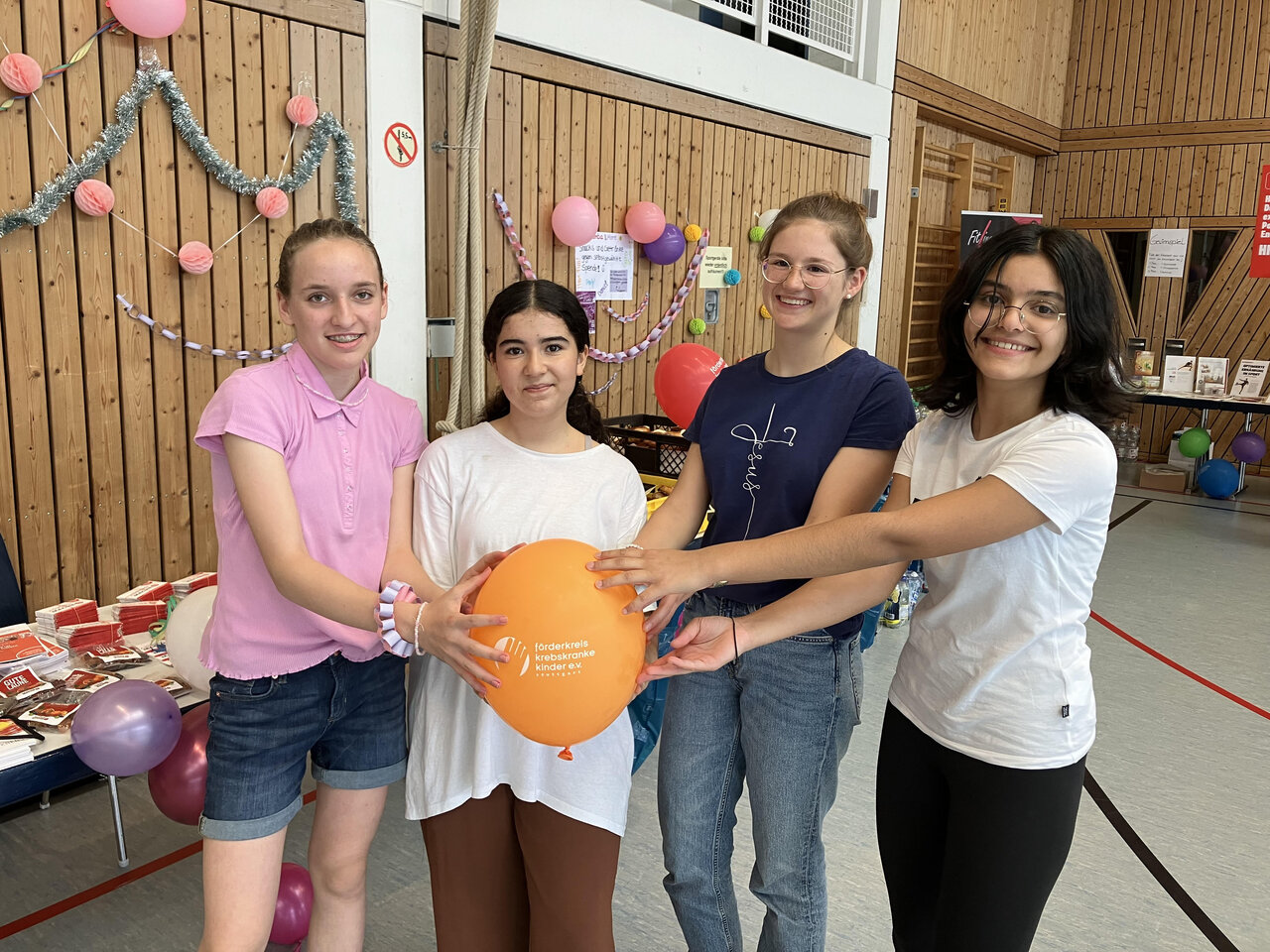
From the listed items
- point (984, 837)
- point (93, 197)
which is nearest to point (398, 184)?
point (93, 197)

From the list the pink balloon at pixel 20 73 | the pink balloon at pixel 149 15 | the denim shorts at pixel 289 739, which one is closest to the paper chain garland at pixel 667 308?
the pink balloon at pixel 149 15

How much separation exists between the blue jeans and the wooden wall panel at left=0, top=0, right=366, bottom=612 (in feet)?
9.18

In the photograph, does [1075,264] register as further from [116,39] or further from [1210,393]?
[1210,393]

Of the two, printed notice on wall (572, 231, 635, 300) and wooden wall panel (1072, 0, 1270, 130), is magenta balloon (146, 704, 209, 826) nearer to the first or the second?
printed notice on wall (572, 231, 635, 300)

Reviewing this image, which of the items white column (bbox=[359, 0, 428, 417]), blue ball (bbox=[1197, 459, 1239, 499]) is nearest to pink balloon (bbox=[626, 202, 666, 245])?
white column (bbox=[359, 0, 428, 417])

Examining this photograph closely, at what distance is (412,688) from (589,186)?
4.34 meters

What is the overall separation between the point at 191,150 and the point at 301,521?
273cm

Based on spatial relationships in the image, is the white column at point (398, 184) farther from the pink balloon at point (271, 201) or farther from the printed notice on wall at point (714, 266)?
the printed notice on wall at point (714, 266)

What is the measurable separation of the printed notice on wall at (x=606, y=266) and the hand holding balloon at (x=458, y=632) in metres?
4.21

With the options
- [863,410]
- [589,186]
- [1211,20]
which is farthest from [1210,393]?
[863,410]

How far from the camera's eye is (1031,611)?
1.47 metres

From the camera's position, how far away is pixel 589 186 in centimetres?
557

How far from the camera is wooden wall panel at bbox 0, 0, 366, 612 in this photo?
329 cm

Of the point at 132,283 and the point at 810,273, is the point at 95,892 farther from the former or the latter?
the point at 810,273
